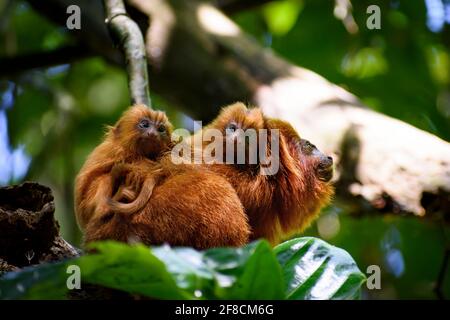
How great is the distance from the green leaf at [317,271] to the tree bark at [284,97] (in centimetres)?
136

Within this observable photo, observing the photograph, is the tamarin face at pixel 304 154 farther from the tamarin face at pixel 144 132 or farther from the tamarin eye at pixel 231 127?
the tamarin face at pixel 144 132

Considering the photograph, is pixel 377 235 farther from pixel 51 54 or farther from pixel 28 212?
pixel 28 212

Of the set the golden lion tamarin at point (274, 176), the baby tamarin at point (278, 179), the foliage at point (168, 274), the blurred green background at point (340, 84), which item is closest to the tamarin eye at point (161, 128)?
the golden lion tamarin at point (274, 176)

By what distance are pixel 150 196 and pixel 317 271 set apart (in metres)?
0.68

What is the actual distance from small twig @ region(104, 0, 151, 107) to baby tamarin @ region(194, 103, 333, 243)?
0.31 meters

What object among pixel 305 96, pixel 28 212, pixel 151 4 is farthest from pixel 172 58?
pixel 28 212

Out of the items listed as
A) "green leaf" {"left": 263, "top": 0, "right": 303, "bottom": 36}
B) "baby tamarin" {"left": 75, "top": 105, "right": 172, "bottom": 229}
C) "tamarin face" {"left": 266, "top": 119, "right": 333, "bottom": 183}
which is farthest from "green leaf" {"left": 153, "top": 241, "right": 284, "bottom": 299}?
"green leaf" {"left": 263, "top": 0, "right": 303, "bottom": 36}

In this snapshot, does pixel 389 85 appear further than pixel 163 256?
Yes

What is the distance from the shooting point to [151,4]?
4.48m

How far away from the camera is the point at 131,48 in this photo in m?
3.21

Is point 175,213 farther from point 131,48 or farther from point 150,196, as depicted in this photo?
point 131,48

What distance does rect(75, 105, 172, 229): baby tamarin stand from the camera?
2.67 metres

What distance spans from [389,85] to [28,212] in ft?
10.8

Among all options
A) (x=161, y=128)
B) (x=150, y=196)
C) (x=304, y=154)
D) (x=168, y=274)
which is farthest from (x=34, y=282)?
(x=304, y=154)
